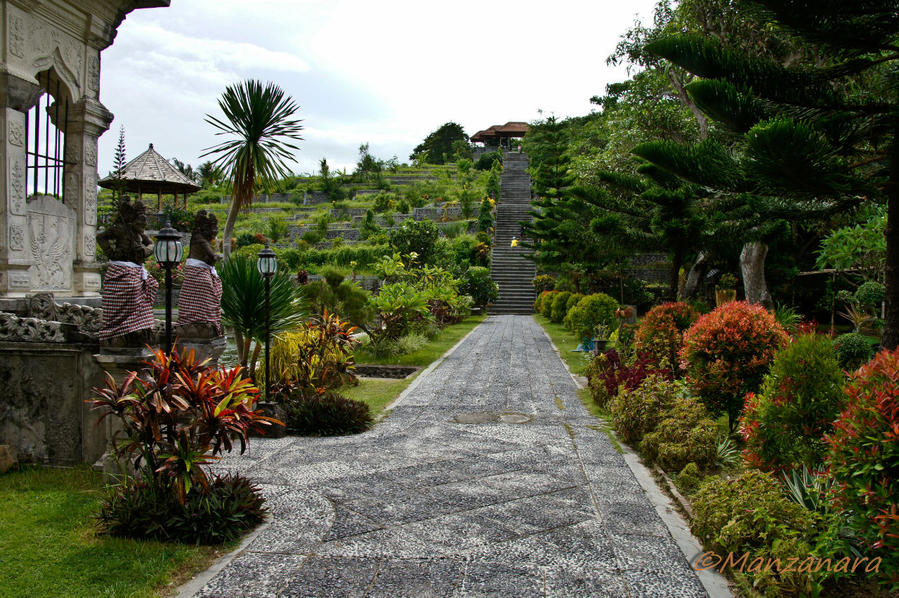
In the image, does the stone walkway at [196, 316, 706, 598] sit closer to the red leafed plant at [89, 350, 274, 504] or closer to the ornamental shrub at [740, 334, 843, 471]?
the red leafed plant at [89, 350, 274, 504]

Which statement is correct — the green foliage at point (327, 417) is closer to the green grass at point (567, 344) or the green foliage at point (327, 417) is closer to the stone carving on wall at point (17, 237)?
the stone carving on wall at point (17, 237)

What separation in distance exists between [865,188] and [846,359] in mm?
4186

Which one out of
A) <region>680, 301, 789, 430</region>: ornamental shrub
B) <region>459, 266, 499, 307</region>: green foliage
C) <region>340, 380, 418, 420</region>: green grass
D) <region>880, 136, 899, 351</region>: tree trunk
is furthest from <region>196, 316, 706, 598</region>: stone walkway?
<region>459, 266, 499, 307</region>: green foliage

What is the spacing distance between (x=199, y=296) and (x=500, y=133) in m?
55.8

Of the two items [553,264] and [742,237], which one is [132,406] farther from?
[553,264]

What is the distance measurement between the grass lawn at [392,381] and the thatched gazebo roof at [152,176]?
37.3 ft

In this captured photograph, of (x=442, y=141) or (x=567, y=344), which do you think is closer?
(x=567, y=344)

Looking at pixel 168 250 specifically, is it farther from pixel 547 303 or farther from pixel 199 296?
pixel 547 303

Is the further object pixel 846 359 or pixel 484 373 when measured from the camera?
pixel 484 373

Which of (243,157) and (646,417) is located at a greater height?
(243,157)

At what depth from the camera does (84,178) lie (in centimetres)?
611

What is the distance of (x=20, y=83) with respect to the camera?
5.20 m

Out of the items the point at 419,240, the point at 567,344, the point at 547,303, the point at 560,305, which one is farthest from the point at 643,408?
the point at 419,240

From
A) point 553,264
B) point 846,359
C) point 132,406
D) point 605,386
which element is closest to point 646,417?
point 605,386
